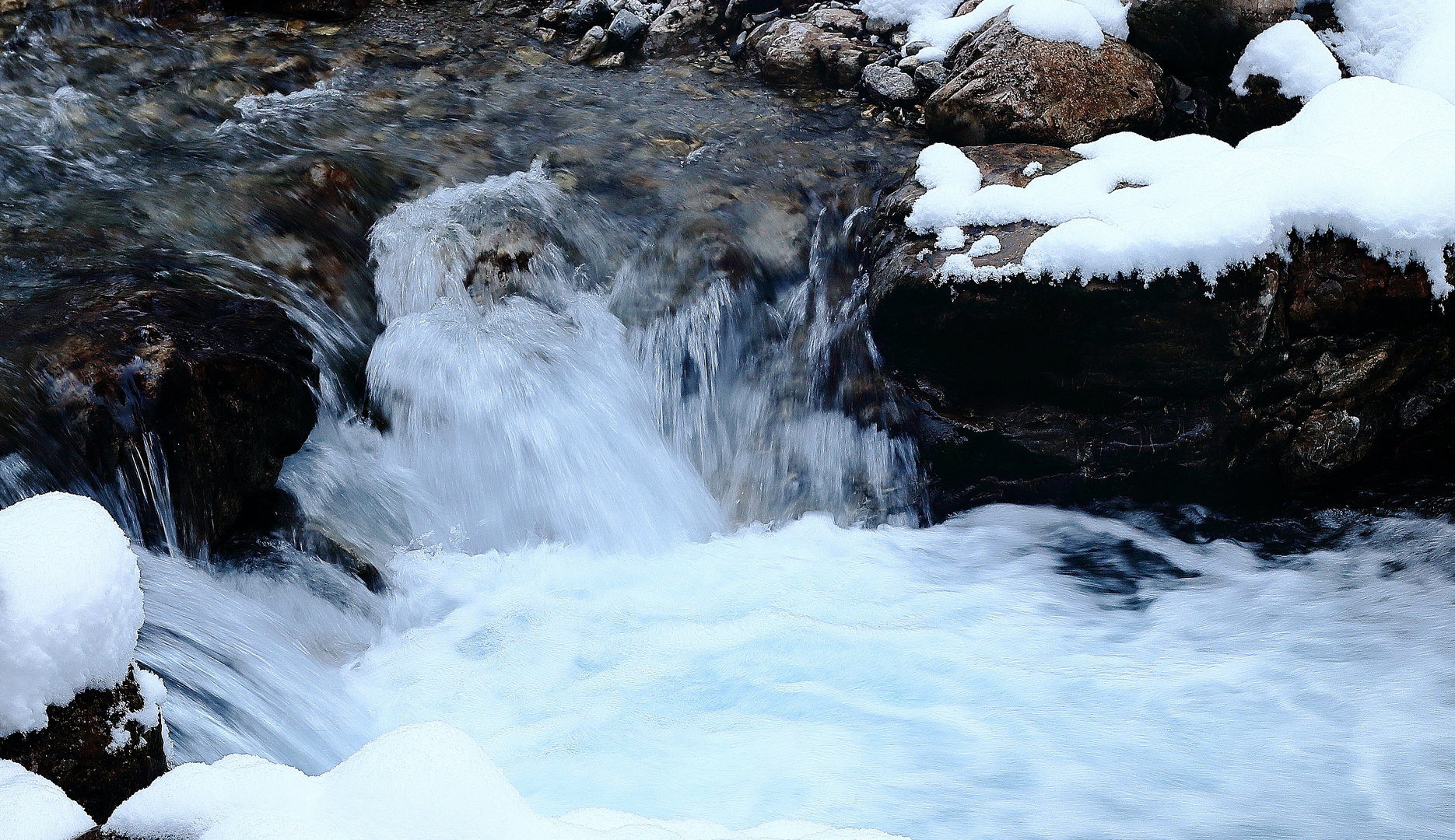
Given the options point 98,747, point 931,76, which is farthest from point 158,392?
point 931,76

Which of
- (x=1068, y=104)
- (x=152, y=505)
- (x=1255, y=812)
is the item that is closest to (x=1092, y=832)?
(x=1255, y=812)

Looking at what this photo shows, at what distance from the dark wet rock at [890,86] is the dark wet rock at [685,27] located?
1.69 meters

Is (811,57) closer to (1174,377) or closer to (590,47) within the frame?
(590,47)

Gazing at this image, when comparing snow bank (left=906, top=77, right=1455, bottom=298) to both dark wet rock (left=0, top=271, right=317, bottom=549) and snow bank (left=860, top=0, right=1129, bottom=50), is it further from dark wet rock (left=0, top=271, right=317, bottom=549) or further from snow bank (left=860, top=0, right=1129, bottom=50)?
dark wet rock (left=0, top=271, right=317, bottom=549)

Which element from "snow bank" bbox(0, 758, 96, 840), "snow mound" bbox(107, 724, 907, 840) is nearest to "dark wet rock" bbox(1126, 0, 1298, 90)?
"snow mound" bbox(107, 724, 907, 840)

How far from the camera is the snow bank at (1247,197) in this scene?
3977 millimetres

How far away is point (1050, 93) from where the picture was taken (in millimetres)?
5531

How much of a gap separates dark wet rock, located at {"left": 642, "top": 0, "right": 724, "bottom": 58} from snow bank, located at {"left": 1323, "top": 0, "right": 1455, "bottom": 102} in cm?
432

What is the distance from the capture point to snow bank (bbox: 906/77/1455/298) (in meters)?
3.98

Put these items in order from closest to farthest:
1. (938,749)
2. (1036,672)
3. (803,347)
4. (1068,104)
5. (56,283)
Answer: (938,749) < (1036,672) < (56,283) < (803,347) < (1068,104)

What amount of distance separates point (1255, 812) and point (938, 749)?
95cm

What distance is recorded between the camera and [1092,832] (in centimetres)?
281

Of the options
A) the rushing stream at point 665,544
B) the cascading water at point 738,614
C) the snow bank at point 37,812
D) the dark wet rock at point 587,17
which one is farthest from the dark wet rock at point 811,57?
the snow bank at point 37,812

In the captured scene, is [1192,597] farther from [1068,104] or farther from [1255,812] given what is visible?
[1068,104]
